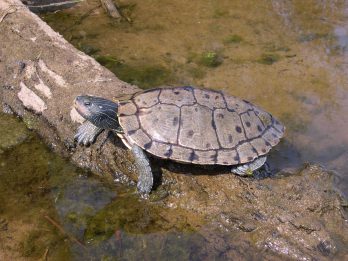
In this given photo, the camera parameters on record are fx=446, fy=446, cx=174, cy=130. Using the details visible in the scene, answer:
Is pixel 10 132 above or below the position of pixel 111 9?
above

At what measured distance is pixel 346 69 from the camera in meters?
7.41

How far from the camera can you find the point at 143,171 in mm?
4363

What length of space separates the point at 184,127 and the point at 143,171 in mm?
589

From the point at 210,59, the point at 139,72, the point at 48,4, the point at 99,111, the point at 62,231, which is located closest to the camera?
the point at 62,231

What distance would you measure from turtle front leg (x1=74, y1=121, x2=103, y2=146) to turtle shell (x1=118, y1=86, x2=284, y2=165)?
1.60 ft

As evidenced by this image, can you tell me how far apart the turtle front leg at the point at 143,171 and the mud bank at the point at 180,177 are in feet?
0.50

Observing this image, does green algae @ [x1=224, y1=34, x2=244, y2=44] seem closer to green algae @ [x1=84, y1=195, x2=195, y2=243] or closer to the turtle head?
the turtle head

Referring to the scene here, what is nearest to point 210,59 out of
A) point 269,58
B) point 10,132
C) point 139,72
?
point 269,58

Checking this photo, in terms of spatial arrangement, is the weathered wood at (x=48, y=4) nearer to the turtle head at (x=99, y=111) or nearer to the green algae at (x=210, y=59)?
the green algae at (x=210, y=59)

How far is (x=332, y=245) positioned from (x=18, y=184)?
10.5 feet

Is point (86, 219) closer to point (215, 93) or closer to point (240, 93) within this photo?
point (215, 93)

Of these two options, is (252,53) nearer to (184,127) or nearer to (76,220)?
(184,127)

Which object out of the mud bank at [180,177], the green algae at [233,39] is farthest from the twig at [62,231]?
the green algae at [233,39]

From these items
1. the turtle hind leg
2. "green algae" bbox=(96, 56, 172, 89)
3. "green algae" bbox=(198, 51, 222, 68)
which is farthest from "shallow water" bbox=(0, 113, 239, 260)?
"green algae" bbox=(198, 51, 222, 68)
